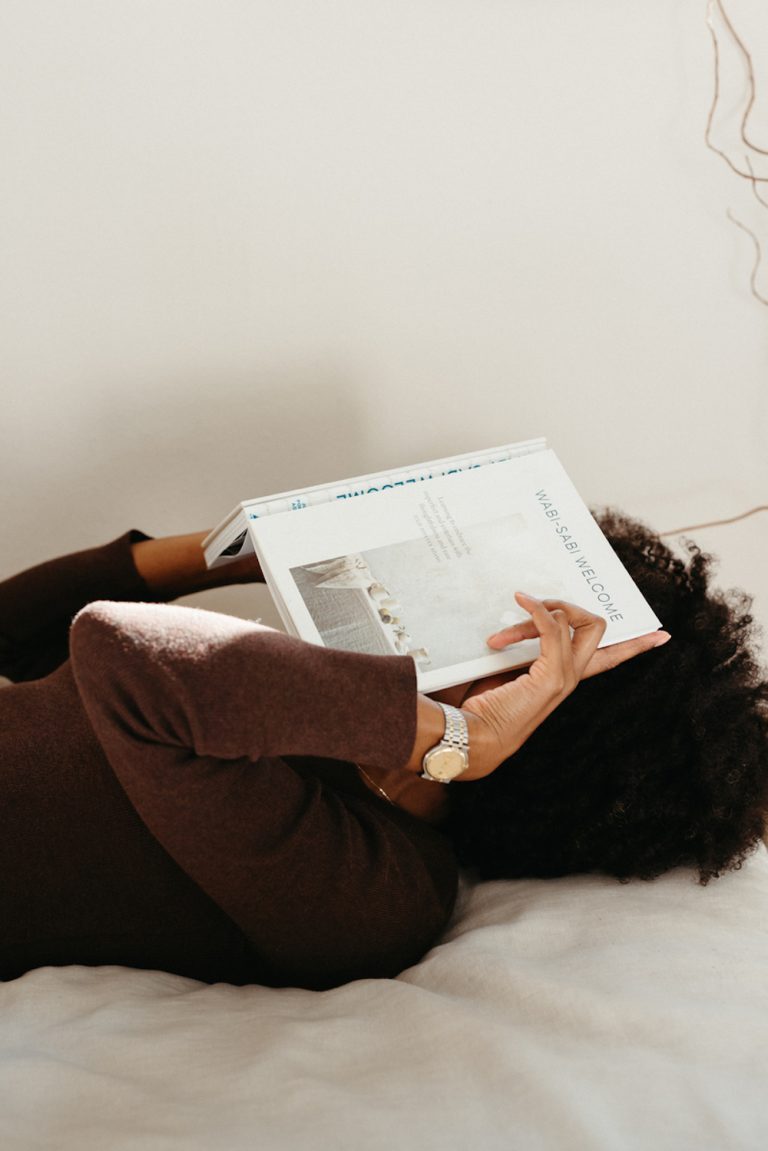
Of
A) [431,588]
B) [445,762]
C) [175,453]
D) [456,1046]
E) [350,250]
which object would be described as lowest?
[456,1046]

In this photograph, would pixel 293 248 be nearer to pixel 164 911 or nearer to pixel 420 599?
pixel 420 599

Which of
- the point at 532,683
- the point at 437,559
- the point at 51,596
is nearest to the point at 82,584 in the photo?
the point at 51,596

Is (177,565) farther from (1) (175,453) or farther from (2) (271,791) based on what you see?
(2) (271,791)

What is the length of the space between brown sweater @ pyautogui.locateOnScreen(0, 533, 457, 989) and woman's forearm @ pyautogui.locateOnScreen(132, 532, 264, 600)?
0.21 meters

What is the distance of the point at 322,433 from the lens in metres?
1.27

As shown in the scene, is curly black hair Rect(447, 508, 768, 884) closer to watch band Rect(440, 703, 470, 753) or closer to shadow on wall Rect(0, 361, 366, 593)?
watch band Rect(440, 703, 470, 753)

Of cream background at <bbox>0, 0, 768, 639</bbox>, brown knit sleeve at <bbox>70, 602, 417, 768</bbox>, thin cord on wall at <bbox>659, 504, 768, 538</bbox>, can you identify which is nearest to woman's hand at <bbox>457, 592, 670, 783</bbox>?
brown knit sleeve at <bbox>70, 602, 417, 768</bbox>

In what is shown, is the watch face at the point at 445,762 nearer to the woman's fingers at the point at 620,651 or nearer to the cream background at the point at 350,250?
the woman's fingers at the point at 620,651

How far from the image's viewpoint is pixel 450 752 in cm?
74

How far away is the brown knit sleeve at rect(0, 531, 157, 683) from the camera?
1.03 meters

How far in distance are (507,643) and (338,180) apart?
0.58 meters

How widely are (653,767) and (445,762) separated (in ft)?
0.69

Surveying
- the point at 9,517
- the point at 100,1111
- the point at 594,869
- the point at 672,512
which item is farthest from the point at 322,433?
the point at 100,1111

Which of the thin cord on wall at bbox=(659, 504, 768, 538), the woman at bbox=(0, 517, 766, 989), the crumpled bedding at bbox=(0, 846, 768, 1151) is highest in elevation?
the woman at bbox=(0, 517, 766, 989)
